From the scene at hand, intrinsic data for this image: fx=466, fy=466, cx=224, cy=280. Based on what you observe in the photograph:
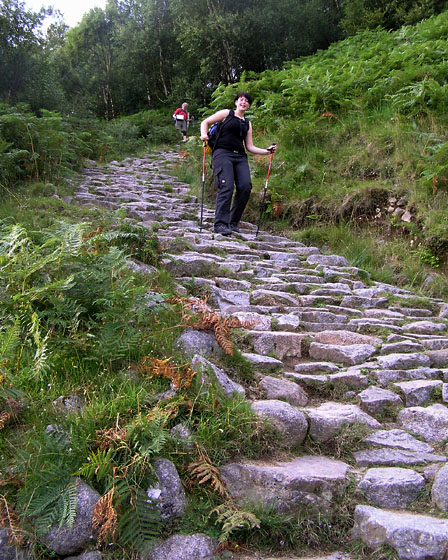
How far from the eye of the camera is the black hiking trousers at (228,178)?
8820 mm

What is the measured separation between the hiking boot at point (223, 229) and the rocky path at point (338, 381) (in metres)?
0.32

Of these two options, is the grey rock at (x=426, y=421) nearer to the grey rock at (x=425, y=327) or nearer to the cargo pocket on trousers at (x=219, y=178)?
the grey rock at (x=425, y=327)

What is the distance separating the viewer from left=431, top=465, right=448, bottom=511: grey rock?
9.13ft

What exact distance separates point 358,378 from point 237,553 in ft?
6.96

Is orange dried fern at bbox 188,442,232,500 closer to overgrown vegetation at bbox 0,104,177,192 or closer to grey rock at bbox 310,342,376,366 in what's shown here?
grey rock at bbox 310,342,376,366

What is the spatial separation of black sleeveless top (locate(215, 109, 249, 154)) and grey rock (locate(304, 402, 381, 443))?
636 cm

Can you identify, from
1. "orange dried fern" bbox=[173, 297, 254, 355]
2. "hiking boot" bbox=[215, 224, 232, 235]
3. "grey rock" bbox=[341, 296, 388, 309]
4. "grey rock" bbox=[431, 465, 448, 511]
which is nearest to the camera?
"grey rock" bbox=[431, 465, 448, 511]

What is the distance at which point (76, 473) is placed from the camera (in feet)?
8.34

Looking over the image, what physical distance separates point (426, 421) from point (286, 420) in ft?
3.86

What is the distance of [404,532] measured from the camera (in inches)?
98.6

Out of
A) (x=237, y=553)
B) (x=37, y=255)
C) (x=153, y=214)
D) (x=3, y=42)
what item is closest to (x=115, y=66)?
(x=3, y=42)

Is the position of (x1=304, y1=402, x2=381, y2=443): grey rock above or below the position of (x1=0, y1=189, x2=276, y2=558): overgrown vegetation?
below

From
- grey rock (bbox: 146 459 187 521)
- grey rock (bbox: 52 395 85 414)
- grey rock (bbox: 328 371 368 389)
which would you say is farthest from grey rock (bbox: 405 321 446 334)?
grey rock (bbox: 52 395 85 414)

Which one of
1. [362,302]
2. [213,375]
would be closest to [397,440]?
[213,375]
